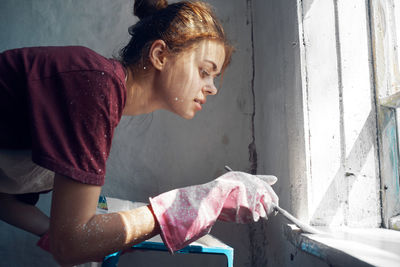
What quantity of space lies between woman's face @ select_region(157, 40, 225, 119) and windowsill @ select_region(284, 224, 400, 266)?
1.66 feet

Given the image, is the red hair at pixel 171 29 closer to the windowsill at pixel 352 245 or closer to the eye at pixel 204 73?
the eye at pixel 204 73

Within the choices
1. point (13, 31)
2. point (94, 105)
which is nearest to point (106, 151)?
point (94, 105)

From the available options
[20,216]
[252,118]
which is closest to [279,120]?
[252,118]

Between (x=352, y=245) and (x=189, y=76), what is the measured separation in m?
0.61

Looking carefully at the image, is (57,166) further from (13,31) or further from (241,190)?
(13,31)

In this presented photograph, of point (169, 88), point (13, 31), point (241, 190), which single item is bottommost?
point (241, 190)

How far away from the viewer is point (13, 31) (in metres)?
1.81

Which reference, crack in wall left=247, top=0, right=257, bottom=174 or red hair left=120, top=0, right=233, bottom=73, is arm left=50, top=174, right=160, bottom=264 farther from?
crack in wall left=247, top=0, right=257, bottom=174

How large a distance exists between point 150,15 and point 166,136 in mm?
711

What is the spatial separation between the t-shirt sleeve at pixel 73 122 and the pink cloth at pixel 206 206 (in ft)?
0.60

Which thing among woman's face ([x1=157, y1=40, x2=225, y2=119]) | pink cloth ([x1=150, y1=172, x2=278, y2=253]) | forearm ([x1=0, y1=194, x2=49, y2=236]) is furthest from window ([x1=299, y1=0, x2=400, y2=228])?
forearm ([x1=0, y1=194, x2=49, y2=236])

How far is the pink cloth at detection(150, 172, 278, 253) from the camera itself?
706 millimetres

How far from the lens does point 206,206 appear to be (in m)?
0.76

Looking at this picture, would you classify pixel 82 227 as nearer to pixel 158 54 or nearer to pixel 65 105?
pixel 65 105
